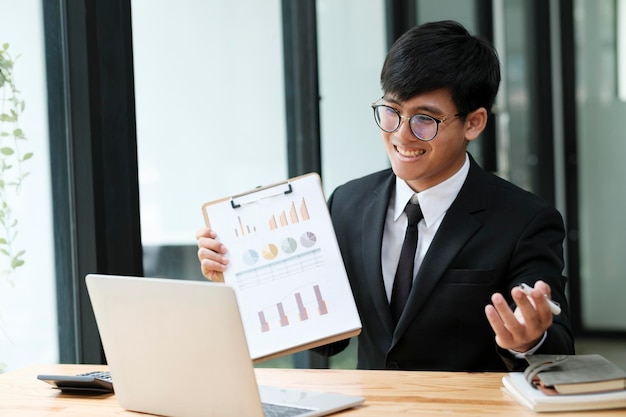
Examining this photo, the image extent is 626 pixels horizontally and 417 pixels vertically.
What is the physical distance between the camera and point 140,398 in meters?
1.60

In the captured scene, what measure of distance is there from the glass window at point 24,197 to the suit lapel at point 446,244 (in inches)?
35.1

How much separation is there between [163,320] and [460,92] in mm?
967

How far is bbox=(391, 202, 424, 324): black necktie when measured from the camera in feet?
6.98

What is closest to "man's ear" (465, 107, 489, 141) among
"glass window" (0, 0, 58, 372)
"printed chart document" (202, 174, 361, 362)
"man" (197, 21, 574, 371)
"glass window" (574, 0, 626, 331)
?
"man" (197, 21, 574, 371)

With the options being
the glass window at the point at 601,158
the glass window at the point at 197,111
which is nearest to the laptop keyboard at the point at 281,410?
the glass window at the point at 197,111

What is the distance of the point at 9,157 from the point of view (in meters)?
2.08

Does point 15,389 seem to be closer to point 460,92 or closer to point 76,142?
point 76,142

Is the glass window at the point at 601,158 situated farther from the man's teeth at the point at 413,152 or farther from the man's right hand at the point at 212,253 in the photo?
the man's right hand at the point at 212,253

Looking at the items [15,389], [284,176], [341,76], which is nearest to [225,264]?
[15,389]

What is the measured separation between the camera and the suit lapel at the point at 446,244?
6.80 ft

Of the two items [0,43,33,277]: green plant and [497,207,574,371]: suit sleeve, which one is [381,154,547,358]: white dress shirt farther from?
[0,43,33,277]: green plant

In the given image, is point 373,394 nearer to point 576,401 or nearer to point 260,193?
point 576,401

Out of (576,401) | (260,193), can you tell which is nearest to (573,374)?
(576,401)

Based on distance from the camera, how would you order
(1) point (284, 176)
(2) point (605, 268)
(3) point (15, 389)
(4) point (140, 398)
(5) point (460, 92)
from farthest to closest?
1. (2) point (605, 268)
2. (1) point (284, 176)
3. (5) point (460, 92)
4. (3) point (15, 389)
5. (4) point (140, 398)
